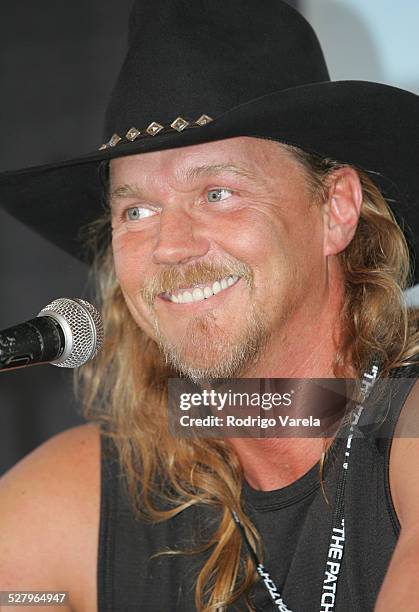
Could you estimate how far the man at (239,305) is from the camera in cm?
166

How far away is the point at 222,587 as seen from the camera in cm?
181

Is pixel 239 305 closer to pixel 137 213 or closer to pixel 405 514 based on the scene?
pixel 137 213

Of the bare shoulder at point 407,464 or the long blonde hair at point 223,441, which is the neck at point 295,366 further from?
the bare shoulder at point 407,464

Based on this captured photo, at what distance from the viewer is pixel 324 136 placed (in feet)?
5.65

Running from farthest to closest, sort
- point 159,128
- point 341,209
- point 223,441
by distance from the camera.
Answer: point 223,441 → point 341,209 → point 159,128

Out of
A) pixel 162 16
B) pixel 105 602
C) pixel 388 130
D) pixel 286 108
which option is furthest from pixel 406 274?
pixel 105 602

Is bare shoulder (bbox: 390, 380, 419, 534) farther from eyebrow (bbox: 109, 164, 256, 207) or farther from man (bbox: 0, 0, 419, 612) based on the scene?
eyebrow (bbox: 109, 164, 256, 207)

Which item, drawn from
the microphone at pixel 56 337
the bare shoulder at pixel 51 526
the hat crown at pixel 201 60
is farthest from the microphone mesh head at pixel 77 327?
the bare shoulder at pixel 51 526

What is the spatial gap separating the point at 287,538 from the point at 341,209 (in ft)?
2.19

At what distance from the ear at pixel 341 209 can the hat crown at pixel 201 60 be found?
0.69 feet

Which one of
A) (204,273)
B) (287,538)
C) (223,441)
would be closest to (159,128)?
(204,273)

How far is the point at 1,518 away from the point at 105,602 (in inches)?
11.3

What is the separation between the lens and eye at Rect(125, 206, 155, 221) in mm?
1816

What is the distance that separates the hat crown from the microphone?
52 cm
